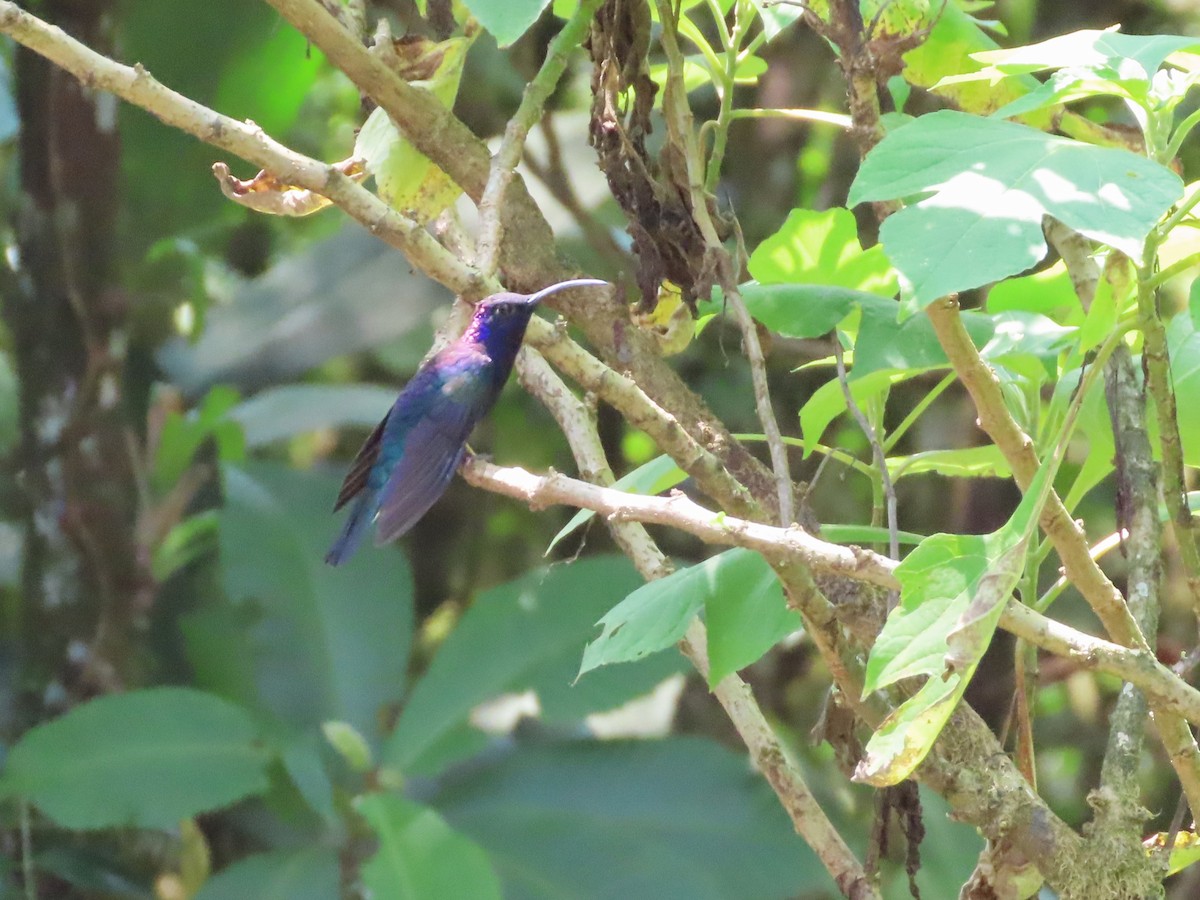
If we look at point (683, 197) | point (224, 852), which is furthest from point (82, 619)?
point (683, 197)

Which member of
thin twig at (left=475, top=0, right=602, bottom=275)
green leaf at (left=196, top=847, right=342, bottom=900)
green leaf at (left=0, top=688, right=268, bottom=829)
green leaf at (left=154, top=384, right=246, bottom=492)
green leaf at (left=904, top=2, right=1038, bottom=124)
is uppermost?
thin twig at (left=475, top=0, right=602, bottom=275)

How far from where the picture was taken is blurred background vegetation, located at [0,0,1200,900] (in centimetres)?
308

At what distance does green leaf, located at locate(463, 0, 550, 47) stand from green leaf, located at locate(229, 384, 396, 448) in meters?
2.63

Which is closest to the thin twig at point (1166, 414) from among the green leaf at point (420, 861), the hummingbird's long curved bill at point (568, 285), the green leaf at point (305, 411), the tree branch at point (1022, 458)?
the tree branch at point (1022, 458)

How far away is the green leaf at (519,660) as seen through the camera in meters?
3.05

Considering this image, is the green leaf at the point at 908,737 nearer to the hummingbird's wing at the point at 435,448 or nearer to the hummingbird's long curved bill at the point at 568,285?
the hummingbird's long curved bill at the point at 568,285

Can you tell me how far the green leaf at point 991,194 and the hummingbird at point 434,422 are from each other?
973 mm

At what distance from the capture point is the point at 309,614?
11.3ft

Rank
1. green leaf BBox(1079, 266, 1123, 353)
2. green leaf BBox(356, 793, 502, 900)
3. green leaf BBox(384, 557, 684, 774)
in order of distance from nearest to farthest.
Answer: green leaf BBox(1079, 266, 1123, 353)
green leaf BBox(356, 793, 502, 900)
green leaf BBox(384, 557, 684, 774)

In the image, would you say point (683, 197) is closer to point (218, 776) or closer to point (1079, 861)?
point (1079, 861)

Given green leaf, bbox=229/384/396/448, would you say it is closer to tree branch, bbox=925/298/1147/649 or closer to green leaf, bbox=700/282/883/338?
green leaf, bbox=700/282/883/338

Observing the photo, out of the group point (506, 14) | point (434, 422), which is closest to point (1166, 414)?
point (506, 14)

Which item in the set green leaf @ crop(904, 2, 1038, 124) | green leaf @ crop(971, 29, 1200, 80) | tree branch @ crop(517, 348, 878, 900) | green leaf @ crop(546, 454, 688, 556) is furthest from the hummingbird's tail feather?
green leaf @ crop(971, 29, 1200, 80)

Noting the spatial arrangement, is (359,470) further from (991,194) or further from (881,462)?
(991,194)
